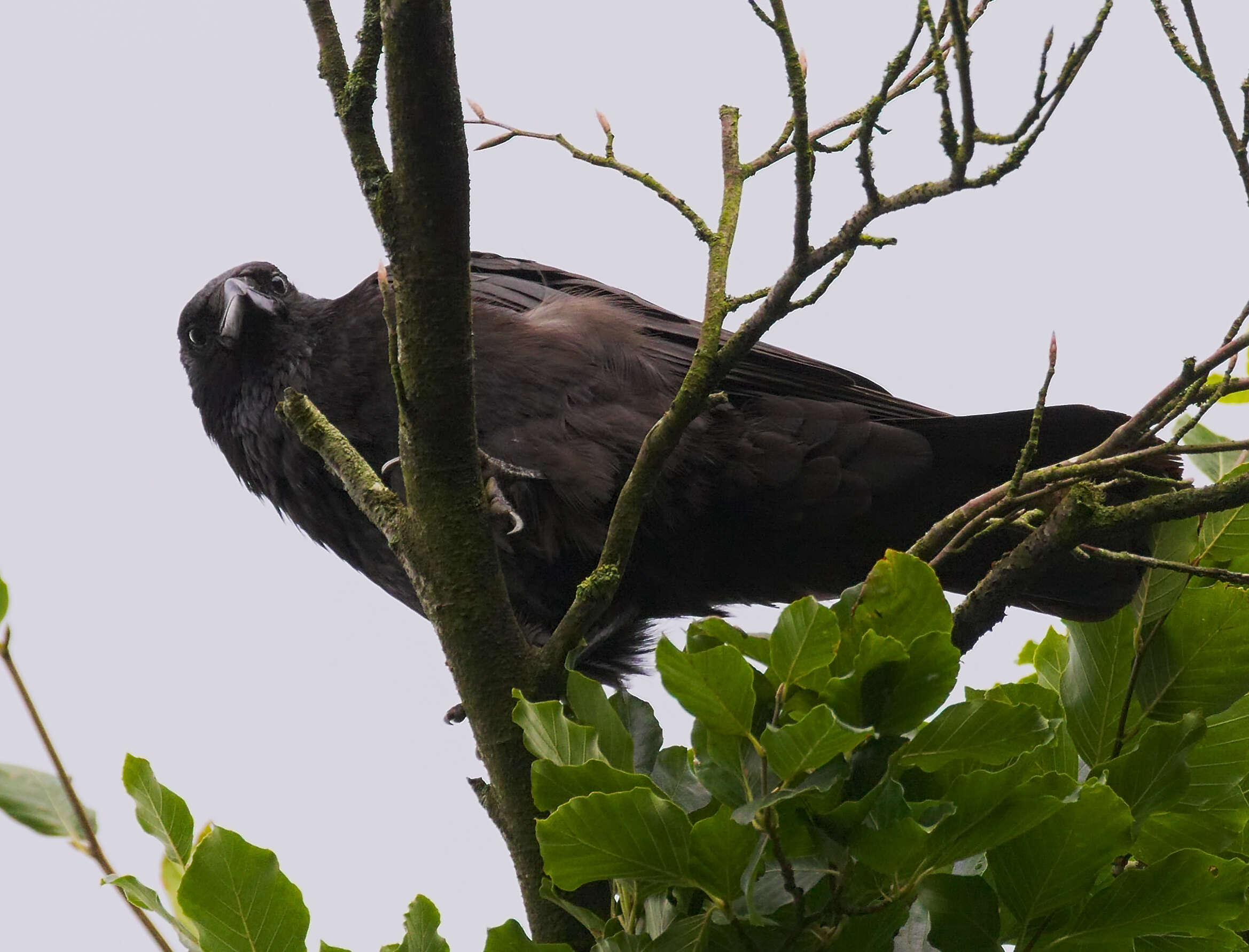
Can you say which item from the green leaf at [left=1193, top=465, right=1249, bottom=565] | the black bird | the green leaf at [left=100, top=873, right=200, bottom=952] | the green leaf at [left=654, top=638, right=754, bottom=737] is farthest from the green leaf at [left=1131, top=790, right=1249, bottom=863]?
the green leaf at [left=100, top=873, right=200, bottom=952]

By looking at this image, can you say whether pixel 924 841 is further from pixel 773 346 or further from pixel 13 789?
pixel 773 346

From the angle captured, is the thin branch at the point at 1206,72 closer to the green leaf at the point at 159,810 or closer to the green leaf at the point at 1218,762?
the green leaf at the point at 1218,762

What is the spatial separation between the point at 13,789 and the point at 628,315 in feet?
7.53

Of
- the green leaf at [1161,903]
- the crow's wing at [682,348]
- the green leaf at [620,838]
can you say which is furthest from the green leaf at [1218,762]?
the crow's wing at [682,348]

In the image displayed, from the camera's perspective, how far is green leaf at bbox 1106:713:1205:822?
1.90 meters

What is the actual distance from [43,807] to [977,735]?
1.39 m

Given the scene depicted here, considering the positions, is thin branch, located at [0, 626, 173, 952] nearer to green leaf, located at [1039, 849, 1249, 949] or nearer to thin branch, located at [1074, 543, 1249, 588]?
green leaf, located at [1039, 849, 1249, 949]

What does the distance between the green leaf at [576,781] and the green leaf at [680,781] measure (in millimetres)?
97

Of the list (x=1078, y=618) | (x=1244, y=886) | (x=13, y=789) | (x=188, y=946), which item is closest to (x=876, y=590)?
(x=1244, y=886)

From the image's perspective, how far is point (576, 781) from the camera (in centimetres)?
179

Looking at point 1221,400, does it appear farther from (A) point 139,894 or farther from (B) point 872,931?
(A) point 139,894

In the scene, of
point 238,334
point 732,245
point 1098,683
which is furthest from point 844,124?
point 238,334

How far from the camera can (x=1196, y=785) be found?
206 cm

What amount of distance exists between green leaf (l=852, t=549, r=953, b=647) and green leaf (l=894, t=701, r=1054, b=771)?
0.14 m
